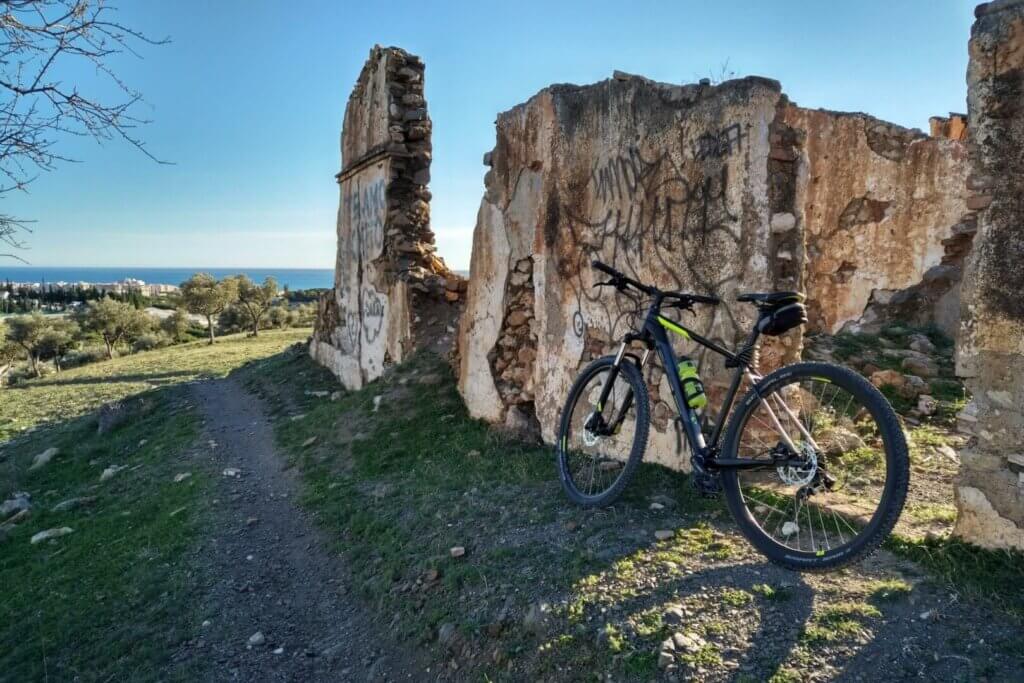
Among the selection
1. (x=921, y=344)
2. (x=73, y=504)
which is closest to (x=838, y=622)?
(x=921, y=344)

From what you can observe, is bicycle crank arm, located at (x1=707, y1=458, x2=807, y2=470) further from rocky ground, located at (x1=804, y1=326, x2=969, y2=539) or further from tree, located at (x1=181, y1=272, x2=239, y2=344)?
tree, located at (x1=181, y1=272, x2=239, y2=344)

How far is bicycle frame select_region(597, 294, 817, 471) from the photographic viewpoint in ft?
10.7

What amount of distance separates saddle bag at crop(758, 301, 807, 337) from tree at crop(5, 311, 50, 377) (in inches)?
1311

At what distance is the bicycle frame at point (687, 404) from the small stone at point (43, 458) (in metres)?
9.47

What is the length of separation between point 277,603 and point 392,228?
6814 millimetres

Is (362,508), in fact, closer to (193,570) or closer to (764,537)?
(193,570)

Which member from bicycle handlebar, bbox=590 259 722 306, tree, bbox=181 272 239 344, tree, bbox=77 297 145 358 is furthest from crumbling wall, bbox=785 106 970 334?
tree, bbox=77 297 145 358

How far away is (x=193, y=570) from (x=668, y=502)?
3.69 metres

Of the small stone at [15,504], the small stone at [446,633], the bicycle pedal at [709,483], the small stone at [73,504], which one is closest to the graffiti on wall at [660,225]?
the bicycle pedal at [709,483]

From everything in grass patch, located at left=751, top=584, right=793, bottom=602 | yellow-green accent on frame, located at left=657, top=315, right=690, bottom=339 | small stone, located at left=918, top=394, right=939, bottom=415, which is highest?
yellow-green accent on frame, located at left=657, top=315, right=690, bottom=339

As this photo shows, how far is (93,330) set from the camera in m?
30.0

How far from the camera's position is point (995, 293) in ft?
10.6

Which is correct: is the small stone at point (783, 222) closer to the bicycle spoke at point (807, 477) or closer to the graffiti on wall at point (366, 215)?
the bicycle spoke at point (807, 477)

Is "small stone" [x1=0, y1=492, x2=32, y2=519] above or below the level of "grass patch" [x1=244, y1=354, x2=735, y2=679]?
below
